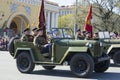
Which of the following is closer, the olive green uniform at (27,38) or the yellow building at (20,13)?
Answer: the olive green uniform at (27,38)

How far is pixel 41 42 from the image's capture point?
13.5m

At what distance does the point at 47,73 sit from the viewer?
45.3ft

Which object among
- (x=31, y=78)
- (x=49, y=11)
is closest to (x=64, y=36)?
(x=31, y=78)

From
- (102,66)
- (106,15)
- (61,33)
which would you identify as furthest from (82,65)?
(106,15)

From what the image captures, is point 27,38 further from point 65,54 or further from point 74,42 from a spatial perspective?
point 74,42

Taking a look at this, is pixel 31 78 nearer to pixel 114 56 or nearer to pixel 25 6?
pixel 114 56

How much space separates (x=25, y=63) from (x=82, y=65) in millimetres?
2406

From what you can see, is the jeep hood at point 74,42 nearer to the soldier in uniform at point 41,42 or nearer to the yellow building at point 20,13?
the soldier in uniform at point 41,42

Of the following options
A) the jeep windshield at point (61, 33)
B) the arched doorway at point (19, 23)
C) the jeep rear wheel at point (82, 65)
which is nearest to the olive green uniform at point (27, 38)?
the jeep windshield at point (61, 33)

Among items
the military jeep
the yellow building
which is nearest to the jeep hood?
the military jeep

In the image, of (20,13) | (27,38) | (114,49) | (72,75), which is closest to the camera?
(72,75)

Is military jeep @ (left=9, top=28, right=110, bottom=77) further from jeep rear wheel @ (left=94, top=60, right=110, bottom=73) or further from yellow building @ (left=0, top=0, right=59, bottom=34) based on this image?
yellow building @ (left=0, top=0, right=59, bottom=34)

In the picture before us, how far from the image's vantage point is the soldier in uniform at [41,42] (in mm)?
13266

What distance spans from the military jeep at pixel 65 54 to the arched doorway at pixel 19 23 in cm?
4449
